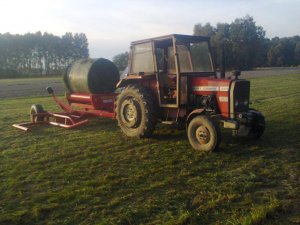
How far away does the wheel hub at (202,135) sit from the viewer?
6996 mm

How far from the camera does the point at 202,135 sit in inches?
277

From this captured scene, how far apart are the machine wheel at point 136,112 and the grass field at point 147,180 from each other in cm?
25

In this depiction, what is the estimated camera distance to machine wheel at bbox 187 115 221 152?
22.4 feet

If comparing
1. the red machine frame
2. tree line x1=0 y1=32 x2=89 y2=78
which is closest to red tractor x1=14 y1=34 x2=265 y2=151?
the red machine frame

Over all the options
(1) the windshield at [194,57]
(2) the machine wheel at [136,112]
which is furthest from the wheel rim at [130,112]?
(1) the windshield at [194,57]

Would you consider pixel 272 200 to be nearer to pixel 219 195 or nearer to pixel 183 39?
pixel 219 195

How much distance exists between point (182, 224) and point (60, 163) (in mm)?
3141

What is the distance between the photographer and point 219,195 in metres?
4.67

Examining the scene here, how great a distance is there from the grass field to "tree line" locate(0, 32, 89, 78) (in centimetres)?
7263

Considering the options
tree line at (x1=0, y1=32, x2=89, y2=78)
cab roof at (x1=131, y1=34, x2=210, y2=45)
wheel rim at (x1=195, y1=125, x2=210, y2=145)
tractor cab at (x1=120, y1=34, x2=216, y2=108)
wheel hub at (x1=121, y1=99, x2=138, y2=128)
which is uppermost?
tree line at (x1=0, y1=32, x2=89, y2=78)

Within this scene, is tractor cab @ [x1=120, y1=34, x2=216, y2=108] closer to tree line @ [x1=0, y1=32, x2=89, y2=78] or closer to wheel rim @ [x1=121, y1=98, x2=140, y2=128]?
wheel rim @ [x1=121, y1=98, x2=140, y2=128]

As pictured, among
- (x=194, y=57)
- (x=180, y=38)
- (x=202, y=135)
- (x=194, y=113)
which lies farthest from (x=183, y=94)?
(x=180, y=38)

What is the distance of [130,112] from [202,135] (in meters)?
2.12

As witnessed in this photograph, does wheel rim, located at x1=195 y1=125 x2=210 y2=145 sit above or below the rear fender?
below
